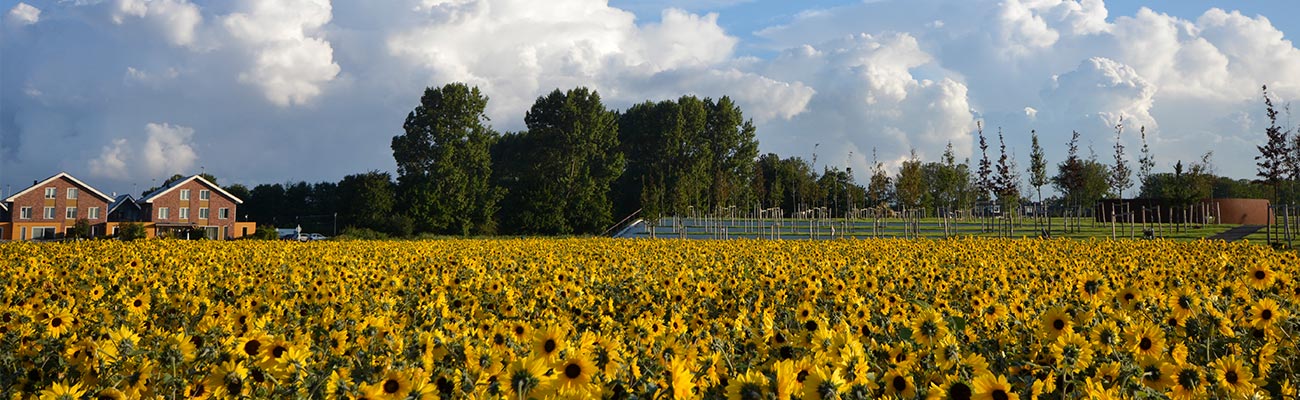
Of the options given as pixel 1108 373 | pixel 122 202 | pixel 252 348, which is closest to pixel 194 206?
pixel 122 202

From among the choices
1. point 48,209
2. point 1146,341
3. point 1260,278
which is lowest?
point 1146,341

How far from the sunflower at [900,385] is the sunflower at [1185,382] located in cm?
94

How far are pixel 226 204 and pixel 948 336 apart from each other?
7359cm

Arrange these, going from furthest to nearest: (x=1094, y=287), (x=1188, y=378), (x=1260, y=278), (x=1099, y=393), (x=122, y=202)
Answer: (x=122, y=202) < (x=1260, y=278) < (x=1094, y=287) < (x=1188, y=378) < (x=1099, y=393)

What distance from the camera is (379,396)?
88.7 inches

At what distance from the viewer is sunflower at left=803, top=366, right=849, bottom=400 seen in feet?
6.70

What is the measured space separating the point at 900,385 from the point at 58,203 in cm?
7576

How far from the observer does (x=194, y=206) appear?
63.6m

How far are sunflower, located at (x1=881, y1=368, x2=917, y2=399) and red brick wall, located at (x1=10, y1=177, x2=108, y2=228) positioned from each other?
72.5 metres

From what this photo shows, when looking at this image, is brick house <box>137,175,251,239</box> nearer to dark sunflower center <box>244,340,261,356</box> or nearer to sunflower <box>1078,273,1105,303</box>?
dark sunflower center <box>244,340,261,356</box>

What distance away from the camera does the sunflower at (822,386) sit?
2043 mm

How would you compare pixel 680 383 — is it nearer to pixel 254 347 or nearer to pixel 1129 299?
pixel 254 347

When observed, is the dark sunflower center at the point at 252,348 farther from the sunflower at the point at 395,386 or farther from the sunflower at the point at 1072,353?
the sunflower at the point at 1072,353

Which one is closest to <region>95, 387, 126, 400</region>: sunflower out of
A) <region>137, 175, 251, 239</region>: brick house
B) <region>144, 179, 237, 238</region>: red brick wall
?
<region>137, 175, 251, 239</region>: brick house
